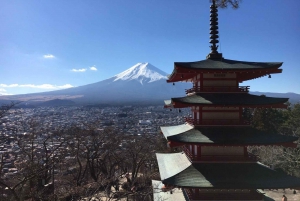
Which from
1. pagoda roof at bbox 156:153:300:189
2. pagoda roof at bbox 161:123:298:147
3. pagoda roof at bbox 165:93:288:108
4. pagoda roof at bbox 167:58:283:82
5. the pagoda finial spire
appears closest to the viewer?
pagoda roof at bbox 156:153:300:189

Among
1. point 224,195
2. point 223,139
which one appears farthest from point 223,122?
point 224,195

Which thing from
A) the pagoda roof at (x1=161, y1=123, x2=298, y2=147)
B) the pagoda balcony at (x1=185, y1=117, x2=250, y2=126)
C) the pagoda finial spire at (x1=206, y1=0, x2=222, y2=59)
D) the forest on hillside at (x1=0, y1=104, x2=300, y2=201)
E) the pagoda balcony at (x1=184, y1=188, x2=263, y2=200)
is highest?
the pagoda finial spire at (x1=206, y1=0, x2=222, y2=59)

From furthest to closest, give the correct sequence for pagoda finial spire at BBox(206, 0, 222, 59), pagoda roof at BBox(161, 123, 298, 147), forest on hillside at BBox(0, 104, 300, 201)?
forest on hillside at BBox(0, 104, 300, 201) < pagoda finial spire at BBox(206, 0, 222, 59) < pagoda roof at BBox(161, 123, 298, 147)

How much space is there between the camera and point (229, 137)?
9711 millimetres

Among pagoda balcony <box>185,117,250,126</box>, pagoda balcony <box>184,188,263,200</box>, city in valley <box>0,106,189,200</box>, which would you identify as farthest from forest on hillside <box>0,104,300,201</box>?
pagoda balcony <box>185,117,250,126</box>

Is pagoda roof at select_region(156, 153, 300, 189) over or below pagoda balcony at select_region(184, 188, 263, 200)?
over

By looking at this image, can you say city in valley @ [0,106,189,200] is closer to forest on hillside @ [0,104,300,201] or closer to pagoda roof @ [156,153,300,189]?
forest on hillside @ [0,104,300,201]

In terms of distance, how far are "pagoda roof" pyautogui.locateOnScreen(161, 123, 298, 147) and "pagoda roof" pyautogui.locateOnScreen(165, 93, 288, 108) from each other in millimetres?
1133

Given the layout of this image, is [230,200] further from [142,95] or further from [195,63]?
[142,95]

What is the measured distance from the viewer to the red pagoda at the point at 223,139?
921cm

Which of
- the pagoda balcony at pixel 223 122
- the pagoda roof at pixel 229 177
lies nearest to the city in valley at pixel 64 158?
the pagoda balcony at pixel 223 122

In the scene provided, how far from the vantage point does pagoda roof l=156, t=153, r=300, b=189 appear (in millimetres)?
8914

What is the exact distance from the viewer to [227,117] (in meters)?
10.5

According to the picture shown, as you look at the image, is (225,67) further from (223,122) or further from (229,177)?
(229,177)
